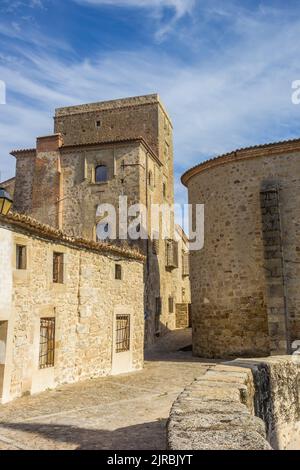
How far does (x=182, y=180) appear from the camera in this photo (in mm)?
18000

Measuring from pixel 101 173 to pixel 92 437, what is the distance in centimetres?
1652

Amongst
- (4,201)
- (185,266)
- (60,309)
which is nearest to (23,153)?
(185,266)

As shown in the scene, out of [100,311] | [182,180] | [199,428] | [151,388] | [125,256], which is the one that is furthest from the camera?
[182,180]

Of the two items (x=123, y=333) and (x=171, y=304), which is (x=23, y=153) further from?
(x=123, y=333)

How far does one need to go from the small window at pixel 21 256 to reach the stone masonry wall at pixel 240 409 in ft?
15.7

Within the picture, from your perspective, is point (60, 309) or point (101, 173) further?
point (101, 173)

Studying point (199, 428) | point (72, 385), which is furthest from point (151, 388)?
point (199, 428)

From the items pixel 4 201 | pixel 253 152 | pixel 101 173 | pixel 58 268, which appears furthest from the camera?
pixel 101 173

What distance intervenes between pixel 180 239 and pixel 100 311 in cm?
1606

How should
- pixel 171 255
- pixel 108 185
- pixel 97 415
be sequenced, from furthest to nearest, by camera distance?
pixel 171 255 → pixel 108 185 → pixel 97 415

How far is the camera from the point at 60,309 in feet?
32.8

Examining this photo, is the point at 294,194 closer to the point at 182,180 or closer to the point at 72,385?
the point at 182,180

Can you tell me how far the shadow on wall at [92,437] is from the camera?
5.21m

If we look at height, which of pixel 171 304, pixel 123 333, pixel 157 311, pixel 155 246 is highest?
pixel 155 246
